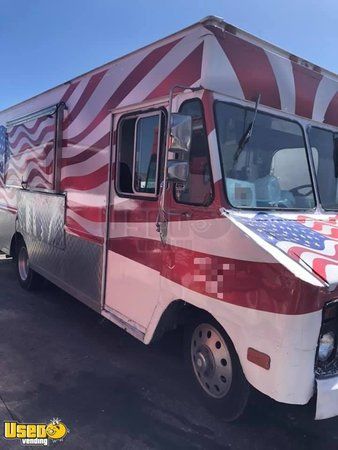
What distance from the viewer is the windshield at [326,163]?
3654 mm

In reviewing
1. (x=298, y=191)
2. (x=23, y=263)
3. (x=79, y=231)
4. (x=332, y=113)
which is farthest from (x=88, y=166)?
(x=23, y=263)

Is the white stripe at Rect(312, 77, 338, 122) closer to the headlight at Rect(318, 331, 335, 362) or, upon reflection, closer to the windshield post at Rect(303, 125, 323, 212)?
the windshield post at Rect(303, 125, 323, 212)

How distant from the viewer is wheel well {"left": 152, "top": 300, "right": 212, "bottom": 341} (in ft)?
11.0

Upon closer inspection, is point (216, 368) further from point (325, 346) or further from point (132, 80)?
point (132, 80)

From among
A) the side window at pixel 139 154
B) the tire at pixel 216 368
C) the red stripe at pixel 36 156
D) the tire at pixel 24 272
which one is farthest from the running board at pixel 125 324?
the tire at pixel 24 272

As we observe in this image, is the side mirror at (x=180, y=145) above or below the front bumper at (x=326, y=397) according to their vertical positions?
above

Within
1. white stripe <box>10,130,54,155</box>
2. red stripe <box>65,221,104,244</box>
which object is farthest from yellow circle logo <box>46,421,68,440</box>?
white stripe <box>10,130,54,155</box>

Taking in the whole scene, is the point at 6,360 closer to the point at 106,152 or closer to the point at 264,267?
the point at 106,152

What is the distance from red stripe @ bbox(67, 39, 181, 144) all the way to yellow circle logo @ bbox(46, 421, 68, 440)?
2.90 m

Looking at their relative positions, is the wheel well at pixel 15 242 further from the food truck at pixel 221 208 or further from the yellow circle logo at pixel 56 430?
the yellow circle logo at pixel 56 430

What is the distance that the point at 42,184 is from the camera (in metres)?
5.81

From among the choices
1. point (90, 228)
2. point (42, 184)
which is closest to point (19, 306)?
point (42, 184)

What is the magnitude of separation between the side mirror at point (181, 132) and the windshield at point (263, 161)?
0.24 m

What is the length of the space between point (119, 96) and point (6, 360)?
114 inches
